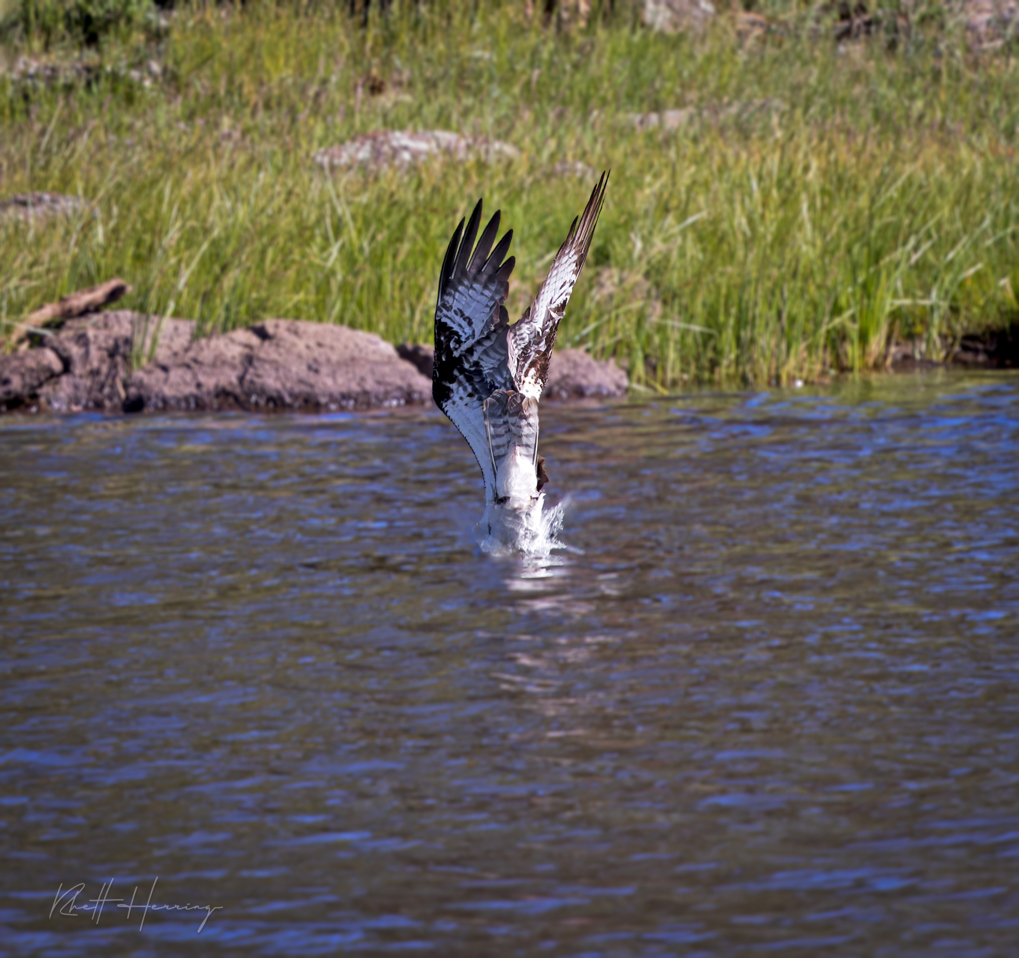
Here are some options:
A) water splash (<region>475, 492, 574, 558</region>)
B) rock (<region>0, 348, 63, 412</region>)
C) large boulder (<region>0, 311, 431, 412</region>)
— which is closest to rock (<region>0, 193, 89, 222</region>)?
large boulder (<region>0, 311, 431, 412</region>)

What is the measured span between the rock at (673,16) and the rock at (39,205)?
9508 millimetres

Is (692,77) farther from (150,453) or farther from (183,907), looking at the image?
(183,907)

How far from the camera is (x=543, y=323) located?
18.2 feet

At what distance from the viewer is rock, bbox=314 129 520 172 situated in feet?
42.2

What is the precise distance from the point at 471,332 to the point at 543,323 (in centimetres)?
25

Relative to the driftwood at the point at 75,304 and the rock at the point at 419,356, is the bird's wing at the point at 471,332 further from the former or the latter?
the driftwood at the point at 75,304

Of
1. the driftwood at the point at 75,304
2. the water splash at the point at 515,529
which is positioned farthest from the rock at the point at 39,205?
the water splash at the point at 515,529

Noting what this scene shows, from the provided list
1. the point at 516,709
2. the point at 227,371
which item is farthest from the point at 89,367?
the point at 516,709

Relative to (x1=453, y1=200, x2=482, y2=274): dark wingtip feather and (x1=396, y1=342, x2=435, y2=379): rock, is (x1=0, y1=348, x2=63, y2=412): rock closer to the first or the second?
(x1=396, y1=342, x2=435, y2=379): rock

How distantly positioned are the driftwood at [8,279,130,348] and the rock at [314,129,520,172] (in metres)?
2.31

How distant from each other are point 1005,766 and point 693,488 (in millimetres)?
3737

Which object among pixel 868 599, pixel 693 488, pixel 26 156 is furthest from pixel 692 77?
pixel 868 599

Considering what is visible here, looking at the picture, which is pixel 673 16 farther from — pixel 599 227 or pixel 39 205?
pixel 39 205

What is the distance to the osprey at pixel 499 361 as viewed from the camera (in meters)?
5.35
